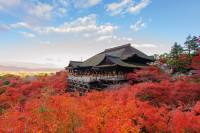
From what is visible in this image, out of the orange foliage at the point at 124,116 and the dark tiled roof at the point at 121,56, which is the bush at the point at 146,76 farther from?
the orange foliage at the point at 124,116

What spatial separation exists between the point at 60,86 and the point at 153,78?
66.3 feet

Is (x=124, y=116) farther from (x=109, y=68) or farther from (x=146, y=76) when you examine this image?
(x=109, y=68)

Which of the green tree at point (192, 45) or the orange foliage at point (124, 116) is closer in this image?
the orange foliage at point (124, 116)

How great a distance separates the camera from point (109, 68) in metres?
43.5

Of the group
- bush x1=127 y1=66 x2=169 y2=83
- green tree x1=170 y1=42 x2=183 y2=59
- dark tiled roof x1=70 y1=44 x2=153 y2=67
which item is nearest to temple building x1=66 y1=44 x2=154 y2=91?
dark tiled roof x1=70 y1=44 x2=153 y2=67

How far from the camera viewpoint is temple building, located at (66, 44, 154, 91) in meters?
40.1

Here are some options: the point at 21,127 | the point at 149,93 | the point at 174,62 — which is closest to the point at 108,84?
Answer: the point at 149,93

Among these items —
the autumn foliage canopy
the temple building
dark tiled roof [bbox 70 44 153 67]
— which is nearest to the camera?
the autumn foliage canopy

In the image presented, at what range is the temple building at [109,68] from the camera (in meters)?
40.1

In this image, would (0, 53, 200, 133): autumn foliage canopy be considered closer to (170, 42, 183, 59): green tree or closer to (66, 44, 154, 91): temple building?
(66, 44, 154, 91): temple building

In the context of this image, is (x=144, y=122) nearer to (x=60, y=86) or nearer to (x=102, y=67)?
(x=102, y=67)

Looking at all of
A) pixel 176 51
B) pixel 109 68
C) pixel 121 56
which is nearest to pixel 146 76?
pixel 109 68

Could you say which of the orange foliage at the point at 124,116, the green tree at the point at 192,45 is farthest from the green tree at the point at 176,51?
the orange foliage at the point at 124,116

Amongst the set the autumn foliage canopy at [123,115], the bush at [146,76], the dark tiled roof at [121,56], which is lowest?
the autumn foliage canopy at [123,115]
